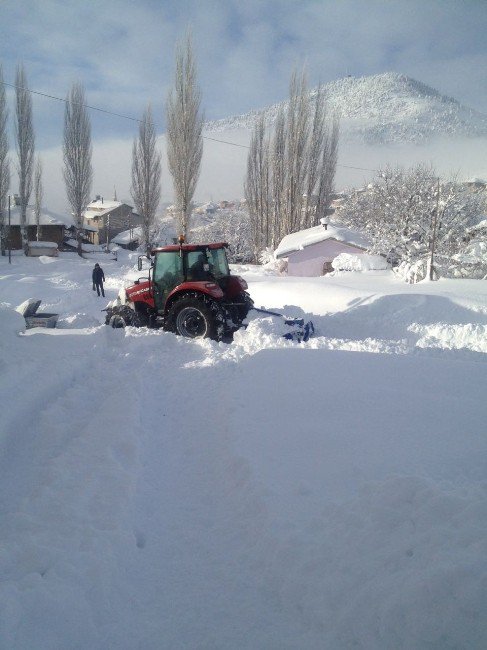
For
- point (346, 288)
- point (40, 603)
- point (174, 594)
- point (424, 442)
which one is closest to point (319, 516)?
point (174, 594)

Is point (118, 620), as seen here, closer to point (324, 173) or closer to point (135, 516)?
point (135, 516)

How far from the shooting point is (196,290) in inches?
294

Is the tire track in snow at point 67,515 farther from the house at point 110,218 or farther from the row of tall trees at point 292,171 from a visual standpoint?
the house at point 110,218

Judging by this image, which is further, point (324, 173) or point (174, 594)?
point (324, 173)

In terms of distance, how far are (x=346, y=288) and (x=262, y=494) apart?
9.64 meters

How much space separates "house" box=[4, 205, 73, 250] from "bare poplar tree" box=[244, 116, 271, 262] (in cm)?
1819

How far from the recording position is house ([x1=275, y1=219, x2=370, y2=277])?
21.7 meters

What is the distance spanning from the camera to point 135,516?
2.72m

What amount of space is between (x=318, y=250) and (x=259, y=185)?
12147 millimetres

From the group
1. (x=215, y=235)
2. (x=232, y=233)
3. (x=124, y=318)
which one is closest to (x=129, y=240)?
(x=215, y=235)

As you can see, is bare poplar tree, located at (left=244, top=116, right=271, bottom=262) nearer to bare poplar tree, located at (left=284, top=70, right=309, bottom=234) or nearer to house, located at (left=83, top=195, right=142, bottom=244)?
bare poplar tree, located at (left=284, top=70, right=309, bottom=234)

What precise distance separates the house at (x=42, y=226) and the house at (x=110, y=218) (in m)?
12.8

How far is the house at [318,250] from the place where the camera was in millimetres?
21656

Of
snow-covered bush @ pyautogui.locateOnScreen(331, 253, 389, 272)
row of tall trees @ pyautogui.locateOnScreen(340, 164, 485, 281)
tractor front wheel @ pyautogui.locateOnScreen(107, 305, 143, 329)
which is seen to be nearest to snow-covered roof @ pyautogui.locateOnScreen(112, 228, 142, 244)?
row of tall trees @ pyautogui.locateOnScreen(340, 164, 485, 281)
